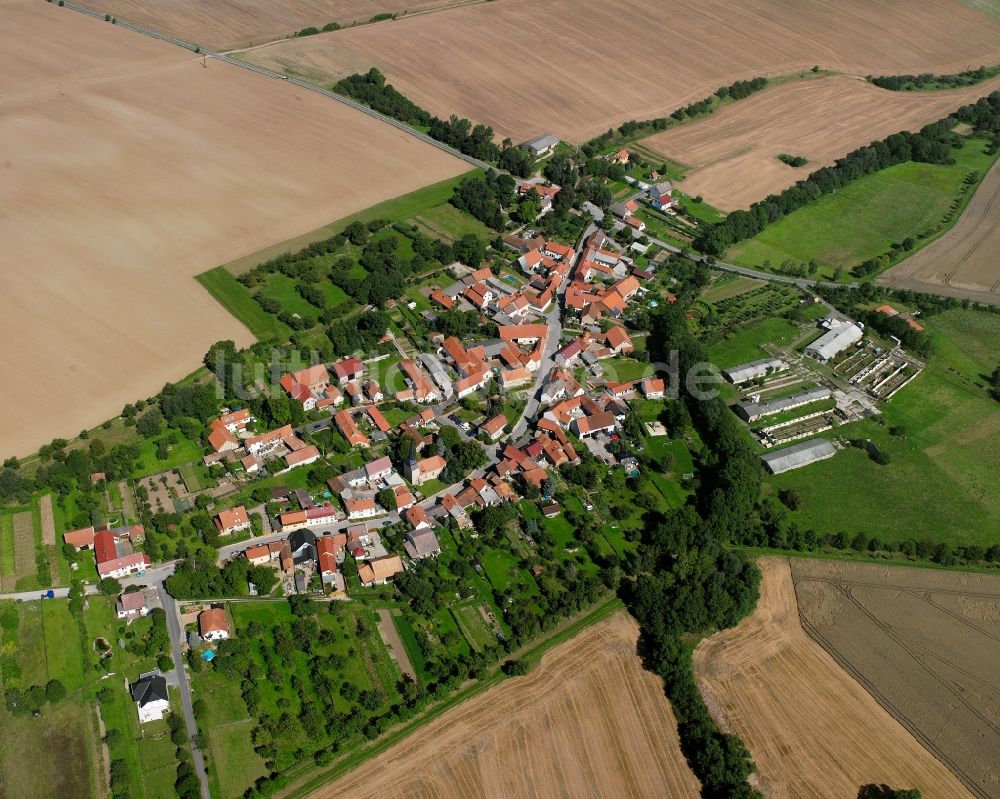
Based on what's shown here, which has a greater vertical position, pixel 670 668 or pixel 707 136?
pixel 707 136

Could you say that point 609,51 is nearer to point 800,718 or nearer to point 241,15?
point 241,15

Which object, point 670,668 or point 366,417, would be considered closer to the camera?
point 670,668

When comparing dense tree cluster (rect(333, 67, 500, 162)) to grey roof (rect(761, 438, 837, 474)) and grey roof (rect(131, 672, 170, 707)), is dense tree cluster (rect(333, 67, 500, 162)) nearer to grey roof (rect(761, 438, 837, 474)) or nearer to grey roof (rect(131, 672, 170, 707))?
grey roof (rect(761, 438, 837, 474))

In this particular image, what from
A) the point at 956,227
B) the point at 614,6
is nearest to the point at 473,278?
the point at 956,227

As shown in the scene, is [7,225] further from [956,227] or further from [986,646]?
[956,227]

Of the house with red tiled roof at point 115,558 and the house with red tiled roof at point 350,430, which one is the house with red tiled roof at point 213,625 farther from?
the house with red tiled roof at point 350,430

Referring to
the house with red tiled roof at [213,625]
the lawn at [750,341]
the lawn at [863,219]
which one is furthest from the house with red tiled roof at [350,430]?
the lawn at [863,219]

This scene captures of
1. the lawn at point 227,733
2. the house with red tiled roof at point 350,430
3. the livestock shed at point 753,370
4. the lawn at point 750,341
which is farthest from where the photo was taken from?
the lawn at point 750,341

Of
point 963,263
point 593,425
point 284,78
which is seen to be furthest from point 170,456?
point 963,263

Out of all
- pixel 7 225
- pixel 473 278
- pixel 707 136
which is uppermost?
pixel 707 136
